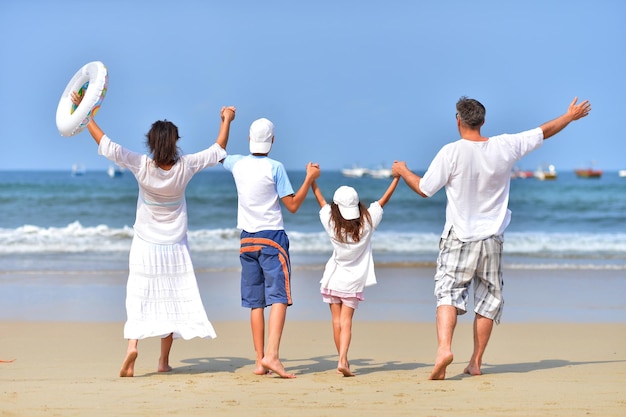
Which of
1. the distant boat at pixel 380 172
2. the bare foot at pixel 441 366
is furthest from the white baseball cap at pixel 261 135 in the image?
the distant boat at pixel 380 172

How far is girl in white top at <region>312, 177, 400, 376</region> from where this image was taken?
19.3 feet

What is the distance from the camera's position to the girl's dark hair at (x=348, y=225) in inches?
231

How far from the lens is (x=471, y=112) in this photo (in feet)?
17.9

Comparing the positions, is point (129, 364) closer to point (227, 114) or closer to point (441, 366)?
point (227, 114)

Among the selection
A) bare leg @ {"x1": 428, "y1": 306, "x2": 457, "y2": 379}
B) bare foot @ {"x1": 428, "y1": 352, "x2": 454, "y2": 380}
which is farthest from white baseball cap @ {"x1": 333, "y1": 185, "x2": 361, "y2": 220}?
bare foot @ {"x1": 428, "y1": 352, "x2": 454, "y2": 380}

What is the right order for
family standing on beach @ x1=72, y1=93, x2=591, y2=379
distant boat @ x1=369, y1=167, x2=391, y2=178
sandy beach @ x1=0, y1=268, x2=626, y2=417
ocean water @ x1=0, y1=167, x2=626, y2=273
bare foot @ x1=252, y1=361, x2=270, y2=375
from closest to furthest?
sandy beach @ x1=0, y1=268, x2=626, y2=417 < family standing on beach @ x1=72, y1=93, x2=591, y2=379 < bare foot @ x1=252, y1=361, x2=270, y2=375 < ocean water @ x1=0, y1=167, x2=626, y2=273 < distant boat @ x1=369, y1=167, x2=391, y2=178

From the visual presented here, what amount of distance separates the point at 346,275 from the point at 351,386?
33.7 inches

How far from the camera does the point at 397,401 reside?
487cm

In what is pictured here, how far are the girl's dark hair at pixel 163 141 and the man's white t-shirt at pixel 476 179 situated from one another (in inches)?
63.1

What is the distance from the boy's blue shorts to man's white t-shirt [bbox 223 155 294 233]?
7 cm

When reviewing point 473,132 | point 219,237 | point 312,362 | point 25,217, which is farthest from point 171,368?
point 25,217

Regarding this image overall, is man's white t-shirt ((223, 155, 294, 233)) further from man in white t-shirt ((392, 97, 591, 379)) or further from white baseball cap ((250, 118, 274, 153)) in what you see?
man in white t-shirt ((392, 97, 591, 379))

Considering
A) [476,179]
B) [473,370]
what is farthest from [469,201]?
[473,370]

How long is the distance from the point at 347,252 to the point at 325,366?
0.99 m
